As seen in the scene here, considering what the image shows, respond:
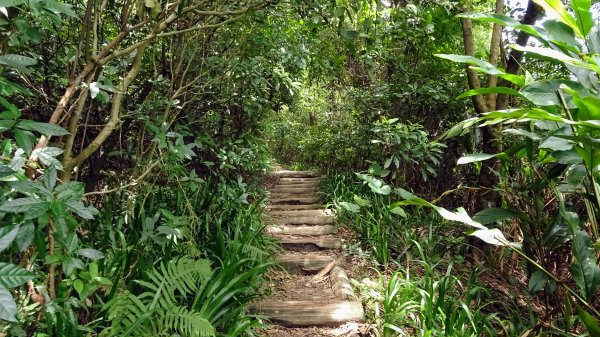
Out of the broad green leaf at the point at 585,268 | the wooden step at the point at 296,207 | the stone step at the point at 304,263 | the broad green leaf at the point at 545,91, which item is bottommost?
the wooden step at the point at 296,207

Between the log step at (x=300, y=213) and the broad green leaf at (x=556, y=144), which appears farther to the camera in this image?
the log step at (x=300, y=213)

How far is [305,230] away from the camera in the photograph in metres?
5.14

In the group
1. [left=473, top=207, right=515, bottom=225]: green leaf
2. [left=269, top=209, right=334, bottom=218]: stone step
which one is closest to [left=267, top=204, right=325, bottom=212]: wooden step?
[left=269, top=209, right=334, bottom=218]: stone step

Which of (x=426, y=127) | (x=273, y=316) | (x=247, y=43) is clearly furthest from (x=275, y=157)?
(x=273, y=316)

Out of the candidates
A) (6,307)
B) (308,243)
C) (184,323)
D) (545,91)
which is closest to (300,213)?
(308,243)

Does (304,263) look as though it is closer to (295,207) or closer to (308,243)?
(308,243)

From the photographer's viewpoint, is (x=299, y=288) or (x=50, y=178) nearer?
(x=50, y=178)

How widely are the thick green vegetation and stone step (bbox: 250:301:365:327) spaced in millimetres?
205

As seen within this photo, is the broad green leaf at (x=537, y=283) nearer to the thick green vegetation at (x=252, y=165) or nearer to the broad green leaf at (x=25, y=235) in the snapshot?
the thick green vegetation at (x=252, y=165)

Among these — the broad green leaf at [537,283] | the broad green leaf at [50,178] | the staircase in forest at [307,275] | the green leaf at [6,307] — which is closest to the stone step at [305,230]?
the staircase in forest at [307,275]

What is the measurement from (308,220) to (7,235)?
15.0 ft

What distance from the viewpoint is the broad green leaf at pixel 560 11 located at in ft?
4.64

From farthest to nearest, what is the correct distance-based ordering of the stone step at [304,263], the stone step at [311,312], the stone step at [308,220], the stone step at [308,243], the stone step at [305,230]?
the stone step at [308,220]
the stone step at [305,230]
the stone step at [308,243]
the stone step at [304,263]
the stone step at [311,312]

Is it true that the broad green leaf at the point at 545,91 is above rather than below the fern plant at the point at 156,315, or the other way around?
above
